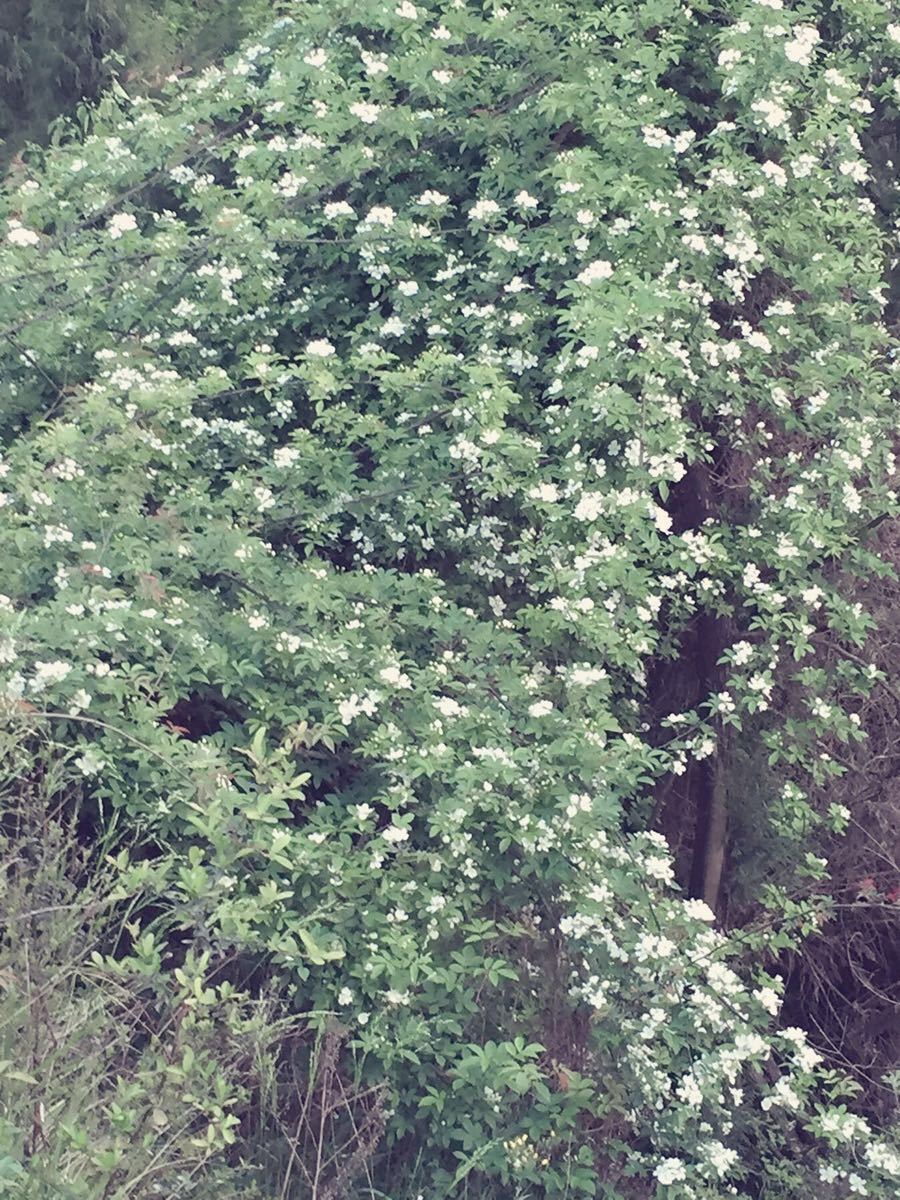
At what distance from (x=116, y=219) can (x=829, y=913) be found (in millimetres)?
3117

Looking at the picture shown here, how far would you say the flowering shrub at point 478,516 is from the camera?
3.23 m

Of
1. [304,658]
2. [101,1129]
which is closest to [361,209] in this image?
[304,658]

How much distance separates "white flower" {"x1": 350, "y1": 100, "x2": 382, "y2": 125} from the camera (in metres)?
4.42

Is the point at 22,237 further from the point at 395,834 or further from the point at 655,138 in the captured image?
the point at 395,834

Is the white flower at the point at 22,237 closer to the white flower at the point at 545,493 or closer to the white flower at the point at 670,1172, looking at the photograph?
the white flower at the point at 545,493

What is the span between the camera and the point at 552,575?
12.1ft

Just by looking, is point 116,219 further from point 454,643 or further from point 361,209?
point 454,643

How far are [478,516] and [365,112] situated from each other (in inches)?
55.1

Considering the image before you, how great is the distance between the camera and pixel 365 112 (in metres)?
4.43

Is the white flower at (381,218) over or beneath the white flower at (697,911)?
over

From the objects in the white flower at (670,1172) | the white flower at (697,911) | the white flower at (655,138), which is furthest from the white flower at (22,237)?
the white flower at (670,1172)

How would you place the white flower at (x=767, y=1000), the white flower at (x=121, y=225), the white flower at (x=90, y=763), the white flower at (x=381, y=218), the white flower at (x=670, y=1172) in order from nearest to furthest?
1. the white flower at (x=90, y=763)
2. the white flower at (x=670, y=1172)
3. the white flower at (x=767, y=1000)
4. the white flower at (x=381, y=218)
5. the white flower at (x=121, y=225)

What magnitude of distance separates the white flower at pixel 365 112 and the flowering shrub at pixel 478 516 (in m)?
0.04

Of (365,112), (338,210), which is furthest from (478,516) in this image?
(365,112)
